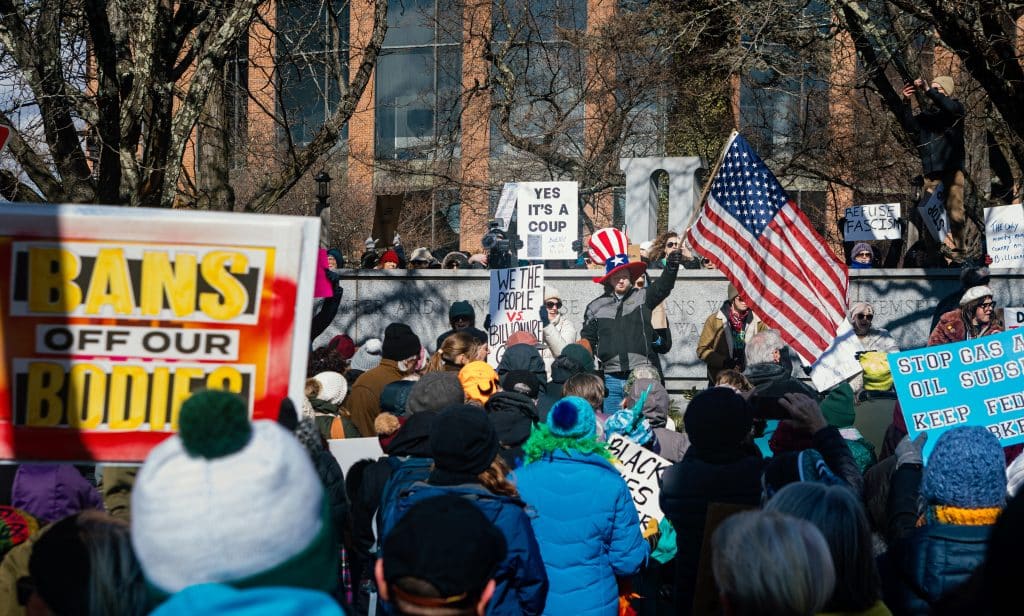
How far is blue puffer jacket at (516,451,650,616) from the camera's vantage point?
15.8ft

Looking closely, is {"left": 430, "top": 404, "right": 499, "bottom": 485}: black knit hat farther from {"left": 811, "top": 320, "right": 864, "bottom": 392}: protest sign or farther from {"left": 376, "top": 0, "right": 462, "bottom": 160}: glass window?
{"left": 376, "top": 0, "right": 462, "bottom": 160}: glass window

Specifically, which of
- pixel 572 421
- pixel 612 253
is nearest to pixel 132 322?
pixel 572 421

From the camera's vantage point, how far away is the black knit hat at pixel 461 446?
414 cm

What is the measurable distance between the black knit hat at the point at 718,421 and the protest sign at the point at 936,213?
910 cm

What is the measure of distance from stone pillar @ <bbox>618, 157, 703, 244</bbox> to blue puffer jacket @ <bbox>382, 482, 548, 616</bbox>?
12.2m

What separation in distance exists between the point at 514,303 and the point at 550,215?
363 centimetres

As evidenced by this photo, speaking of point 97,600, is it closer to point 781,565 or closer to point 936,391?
point 781,565

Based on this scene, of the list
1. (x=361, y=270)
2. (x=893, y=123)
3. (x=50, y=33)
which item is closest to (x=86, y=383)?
(x=50, y=33)

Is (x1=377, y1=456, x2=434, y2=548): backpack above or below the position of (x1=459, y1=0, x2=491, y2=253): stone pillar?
below

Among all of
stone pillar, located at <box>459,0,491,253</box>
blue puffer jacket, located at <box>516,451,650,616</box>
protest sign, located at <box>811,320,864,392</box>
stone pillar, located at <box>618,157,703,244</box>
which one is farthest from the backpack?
stone pillar, located at <box>459,0,491,253</box>

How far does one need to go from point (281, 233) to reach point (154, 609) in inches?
65.4

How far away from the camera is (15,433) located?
12.6ft

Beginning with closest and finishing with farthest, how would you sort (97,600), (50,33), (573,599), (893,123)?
(97,600) → (573,599) → (50,33) → (893,123)

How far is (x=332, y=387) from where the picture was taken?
8.00 metres
